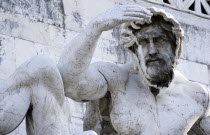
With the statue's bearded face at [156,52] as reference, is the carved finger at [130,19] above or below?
above

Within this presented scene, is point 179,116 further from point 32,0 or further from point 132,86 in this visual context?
point 32,0

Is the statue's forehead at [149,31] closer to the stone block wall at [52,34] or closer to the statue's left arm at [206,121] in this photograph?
the statue's left arm at [206,121]

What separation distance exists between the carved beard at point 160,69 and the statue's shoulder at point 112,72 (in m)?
0.21

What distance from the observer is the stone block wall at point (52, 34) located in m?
8.56

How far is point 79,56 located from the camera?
7359 mm

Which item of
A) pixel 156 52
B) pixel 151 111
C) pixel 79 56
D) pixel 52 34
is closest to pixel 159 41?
pixel 156 52

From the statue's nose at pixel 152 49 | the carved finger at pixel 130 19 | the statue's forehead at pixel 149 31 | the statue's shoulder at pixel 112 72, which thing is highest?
the carved finger at pixel 130 19

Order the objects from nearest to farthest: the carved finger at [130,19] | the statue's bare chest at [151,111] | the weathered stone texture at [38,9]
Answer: the carved finger at [130,19] < the statue's bare chest at [151,111] < the weathered stone texture at [38,9]

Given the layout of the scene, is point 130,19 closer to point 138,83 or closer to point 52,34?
point 138,83

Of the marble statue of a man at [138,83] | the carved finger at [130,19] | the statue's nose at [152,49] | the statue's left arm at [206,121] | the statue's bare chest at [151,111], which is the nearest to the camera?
the carved finger at [130,19]

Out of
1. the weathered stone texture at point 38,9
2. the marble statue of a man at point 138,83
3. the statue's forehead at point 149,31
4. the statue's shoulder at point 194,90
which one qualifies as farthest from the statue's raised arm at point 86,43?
the weathered stone texture at point 38,9

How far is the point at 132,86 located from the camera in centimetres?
777

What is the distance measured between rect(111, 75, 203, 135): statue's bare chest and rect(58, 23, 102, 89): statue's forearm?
421 mm

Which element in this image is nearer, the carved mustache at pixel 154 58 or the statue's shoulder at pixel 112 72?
the carved mustache at pixel 154 58
